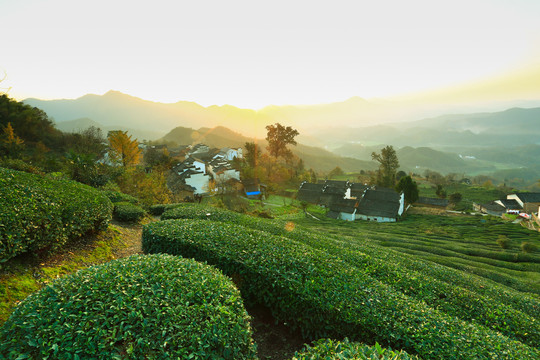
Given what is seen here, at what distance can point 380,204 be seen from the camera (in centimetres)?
5572

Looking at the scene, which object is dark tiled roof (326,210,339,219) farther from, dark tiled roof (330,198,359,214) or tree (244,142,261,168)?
tree (244,142,261,168)

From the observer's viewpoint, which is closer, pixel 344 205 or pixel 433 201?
pixel 344 205

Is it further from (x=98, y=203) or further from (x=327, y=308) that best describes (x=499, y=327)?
(x=98, y=203)

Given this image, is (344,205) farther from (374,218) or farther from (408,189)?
(408,189)

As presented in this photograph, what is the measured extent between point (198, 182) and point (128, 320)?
5277 centimetres

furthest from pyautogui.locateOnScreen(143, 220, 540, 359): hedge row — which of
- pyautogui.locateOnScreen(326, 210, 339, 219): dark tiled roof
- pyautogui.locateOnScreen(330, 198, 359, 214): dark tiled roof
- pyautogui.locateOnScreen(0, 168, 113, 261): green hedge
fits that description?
pyautogui.locateOnScreen(330, 198, 359, 214): dark tiled roof

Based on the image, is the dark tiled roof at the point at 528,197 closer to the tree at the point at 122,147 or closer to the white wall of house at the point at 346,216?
the white wall of house at the point at 346,216

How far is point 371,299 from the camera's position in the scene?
604 centimetres

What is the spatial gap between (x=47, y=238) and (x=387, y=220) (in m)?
55.2

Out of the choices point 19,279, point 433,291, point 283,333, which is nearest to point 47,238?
point 19,279

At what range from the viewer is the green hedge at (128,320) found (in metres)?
3.69

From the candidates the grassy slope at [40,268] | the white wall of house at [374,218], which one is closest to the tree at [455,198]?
the white wall of house at [374,218]

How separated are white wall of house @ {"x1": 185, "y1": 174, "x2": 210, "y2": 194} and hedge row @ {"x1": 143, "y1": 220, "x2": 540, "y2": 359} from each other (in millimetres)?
47554

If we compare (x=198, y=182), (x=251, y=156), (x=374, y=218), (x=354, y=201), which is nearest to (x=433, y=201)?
(x=374, y=218)
